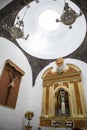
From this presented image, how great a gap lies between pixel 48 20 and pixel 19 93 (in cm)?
593

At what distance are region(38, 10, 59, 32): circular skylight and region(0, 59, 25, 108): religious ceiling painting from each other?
13.1 feet

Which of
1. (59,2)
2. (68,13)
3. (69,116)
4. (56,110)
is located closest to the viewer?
(68,13)

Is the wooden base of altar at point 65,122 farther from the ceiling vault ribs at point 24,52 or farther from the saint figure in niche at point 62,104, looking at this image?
the ceiling vault ribs at point 24,52

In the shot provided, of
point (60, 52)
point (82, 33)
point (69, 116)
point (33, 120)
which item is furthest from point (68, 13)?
point (33, 120)

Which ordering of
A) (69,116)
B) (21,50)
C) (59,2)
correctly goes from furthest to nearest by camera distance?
(21,50) → (59,2) → (69,116)

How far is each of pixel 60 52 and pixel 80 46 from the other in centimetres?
162

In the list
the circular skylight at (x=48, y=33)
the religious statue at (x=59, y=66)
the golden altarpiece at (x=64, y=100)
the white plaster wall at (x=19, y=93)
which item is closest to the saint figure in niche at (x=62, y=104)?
the golden altarpiece at (x=64, y=100)

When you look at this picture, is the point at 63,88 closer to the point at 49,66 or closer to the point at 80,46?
the point at 49,66

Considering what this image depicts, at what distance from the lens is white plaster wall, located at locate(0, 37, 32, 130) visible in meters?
6.32

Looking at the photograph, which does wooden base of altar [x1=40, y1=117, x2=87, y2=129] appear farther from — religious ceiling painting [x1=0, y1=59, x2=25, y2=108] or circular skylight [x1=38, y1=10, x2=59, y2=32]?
circular skylight [x1=38, y1=10, x2=59, y2=32]

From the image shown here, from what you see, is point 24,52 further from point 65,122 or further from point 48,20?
point 65,122

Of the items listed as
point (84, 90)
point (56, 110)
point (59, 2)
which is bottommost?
point (56, 110)

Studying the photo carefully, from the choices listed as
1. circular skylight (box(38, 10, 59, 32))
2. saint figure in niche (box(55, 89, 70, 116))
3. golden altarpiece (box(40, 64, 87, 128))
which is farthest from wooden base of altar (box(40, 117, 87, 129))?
circular skylight (box(38, 10, 59, 32))

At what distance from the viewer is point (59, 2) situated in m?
8.23
